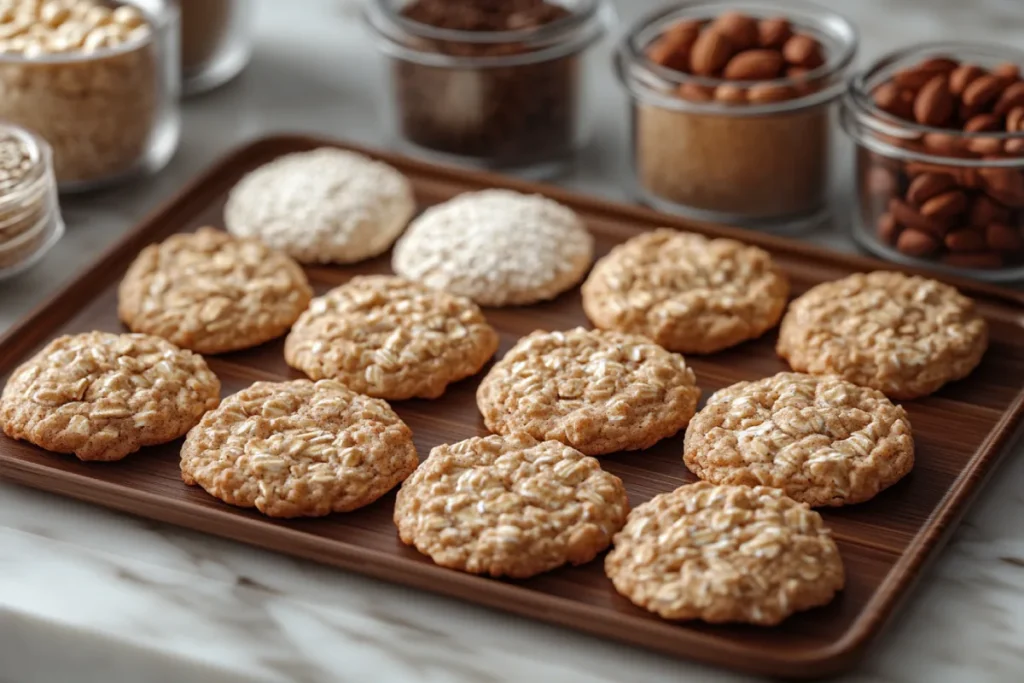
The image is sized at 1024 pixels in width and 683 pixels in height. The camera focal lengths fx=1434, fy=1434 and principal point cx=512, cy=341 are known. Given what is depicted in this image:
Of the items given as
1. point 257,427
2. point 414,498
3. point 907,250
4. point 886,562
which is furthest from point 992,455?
point 257,427

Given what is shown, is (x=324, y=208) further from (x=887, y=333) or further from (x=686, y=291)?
(x=887, y=333)

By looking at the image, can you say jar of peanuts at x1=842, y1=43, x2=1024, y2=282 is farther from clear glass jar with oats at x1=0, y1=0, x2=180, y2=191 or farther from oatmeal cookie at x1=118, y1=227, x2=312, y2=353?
clear glass jar with oats at x1=0, y1=0, x2=180, y2=191

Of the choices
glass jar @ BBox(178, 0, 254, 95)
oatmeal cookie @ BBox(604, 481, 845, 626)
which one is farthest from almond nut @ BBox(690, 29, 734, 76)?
glass jar @ BBox(178, 0, 254, 95)

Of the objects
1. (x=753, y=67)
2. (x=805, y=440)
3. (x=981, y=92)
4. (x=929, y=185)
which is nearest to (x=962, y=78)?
(x=981, y=92)

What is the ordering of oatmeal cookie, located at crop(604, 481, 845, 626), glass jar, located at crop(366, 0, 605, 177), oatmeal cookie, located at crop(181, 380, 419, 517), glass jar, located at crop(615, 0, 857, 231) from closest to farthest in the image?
oatmeal cookie, located at crop(604, 481, 845, 626) → oatmeal cookie, located at crop(181, 380, 419, 517) → glass jar, located at crop(615, 0, 857, 231) → glass jar, located at crop(366, 0, 605, 177)

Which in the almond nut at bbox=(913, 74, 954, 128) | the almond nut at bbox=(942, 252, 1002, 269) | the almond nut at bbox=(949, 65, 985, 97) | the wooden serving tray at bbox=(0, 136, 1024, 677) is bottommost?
the wooden serving tray at bbox=(0, 136, 1024, 677)

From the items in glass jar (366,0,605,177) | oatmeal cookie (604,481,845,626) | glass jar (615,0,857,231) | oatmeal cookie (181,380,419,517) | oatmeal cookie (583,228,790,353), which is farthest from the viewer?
glass jar (366,0,605,177)

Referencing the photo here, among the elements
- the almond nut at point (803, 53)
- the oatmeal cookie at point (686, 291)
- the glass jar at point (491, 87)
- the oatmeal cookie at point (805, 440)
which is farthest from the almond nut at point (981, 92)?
the glass jar at point (491, 87)
